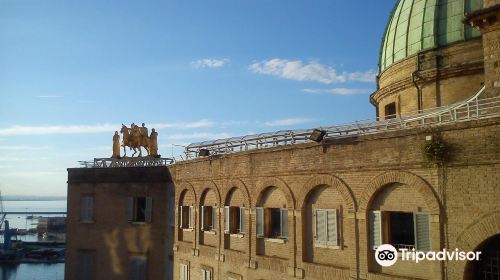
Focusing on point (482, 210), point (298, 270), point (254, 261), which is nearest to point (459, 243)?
point (482, 210)

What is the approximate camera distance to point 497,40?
1507 centimetres

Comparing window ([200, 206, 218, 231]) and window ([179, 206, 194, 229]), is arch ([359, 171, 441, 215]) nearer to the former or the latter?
window ([200, 206, 218, 231])

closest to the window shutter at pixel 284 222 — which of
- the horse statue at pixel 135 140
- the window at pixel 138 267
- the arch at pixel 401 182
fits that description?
the arch at pixel 401 182

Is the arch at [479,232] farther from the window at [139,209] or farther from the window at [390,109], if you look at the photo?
the window at [139,209]

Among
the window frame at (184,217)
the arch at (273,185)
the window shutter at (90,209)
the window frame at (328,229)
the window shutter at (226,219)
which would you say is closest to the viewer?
the window frame at (328,229)

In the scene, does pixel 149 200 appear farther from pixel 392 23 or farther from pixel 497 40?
pixel 497 40

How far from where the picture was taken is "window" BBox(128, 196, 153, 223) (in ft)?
97.9

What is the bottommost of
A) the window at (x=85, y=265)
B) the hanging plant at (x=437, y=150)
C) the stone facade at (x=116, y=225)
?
the window at (x=85, y=265)

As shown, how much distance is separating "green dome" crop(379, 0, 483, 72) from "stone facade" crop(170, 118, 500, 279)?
9.98 metres

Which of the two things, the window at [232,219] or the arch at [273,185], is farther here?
the window at [232,219]

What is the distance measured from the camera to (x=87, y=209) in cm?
3105

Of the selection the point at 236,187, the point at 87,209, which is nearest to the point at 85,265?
the point at 87,209

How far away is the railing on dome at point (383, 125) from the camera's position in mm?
13531

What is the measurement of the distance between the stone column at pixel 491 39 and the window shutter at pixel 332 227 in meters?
6.52
